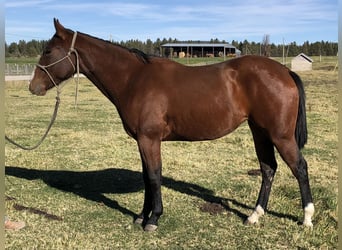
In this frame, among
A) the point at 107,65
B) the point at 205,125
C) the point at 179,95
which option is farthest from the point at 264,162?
the point at 107,65

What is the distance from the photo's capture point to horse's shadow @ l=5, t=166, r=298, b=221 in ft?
18.5

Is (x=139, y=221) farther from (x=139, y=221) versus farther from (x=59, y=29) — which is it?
(x=59, y=29)

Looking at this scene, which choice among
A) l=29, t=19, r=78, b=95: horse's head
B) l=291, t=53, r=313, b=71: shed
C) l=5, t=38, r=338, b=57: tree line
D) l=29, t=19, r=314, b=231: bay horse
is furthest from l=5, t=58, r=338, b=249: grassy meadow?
l=5, t=38, r=338, b=57: tree line

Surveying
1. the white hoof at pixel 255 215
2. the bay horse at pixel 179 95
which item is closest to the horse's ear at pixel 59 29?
the bay horse at pixel 179 95

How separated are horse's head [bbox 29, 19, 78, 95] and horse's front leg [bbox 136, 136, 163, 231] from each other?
128cm

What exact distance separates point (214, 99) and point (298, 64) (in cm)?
5455

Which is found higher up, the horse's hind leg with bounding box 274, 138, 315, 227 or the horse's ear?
the horse's ear

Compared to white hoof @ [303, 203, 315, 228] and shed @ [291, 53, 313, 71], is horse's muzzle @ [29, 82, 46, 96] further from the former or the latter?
shed @ [291, 53, 313, 71]

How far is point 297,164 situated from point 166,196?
2.09 m

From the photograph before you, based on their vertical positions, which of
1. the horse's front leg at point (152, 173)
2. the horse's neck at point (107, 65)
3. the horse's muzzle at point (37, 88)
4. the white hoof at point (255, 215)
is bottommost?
the white hoof at point (255, 215)

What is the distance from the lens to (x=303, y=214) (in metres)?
4.92

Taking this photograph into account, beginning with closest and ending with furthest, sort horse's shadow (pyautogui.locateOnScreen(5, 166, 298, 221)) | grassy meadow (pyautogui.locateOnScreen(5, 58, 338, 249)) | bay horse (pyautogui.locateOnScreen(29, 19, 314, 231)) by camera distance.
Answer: grassy meadow (pyautogui.locateOnScreen(5, 58, 338, 249)) < bay horse (pyautogui.locateOnScreen(29, 19, 314, 231)) < horse's shadow (pyautogui.locateOnScreen(5, 166, 298, 221))

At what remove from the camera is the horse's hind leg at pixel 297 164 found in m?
4.49

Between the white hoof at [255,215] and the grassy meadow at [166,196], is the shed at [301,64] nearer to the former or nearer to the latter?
the grassy meadow at [166,196]
